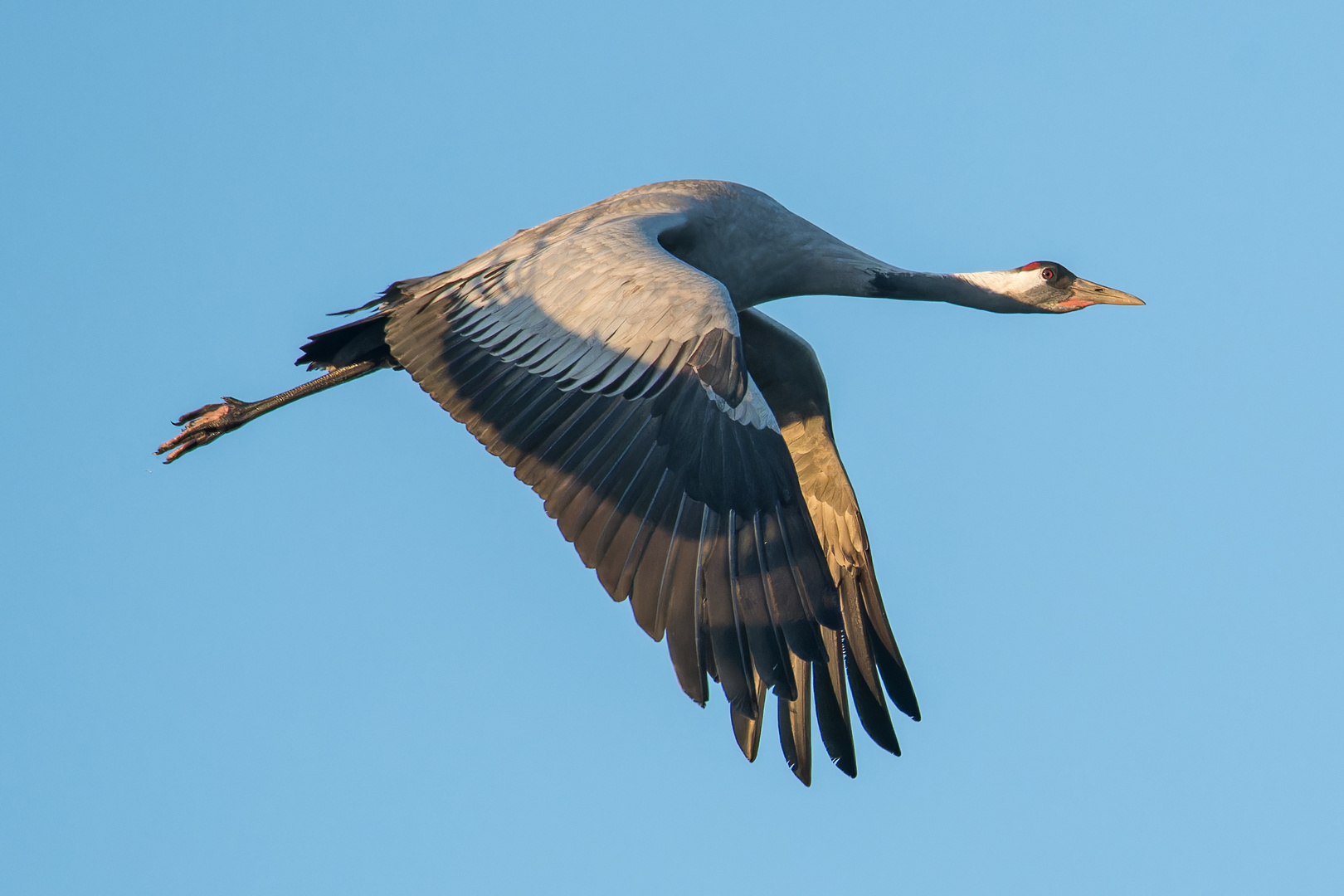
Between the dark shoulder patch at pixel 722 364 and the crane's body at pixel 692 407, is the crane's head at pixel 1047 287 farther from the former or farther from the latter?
the dark shoulder patch at pixel 722 364

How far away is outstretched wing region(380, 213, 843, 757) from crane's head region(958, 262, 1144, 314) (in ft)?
9.97

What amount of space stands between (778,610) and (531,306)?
2.43 meters

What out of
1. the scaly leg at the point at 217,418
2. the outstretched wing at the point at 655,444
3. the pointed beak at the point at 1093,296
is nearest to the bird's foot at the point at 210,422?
the scaly leg at the point at 217,418

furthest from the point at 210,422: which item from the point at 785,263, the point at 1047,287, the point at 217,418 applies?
the point at 1047,287

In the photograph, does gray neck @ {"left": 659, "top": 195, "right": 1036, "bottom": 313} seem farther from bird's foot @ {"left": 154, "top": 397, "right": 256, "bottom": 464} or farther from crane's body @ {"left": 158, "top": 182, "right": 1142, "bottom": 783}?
bird's foot @ {"left": 154, "top": 397, "right": 256, "bottom": 464}

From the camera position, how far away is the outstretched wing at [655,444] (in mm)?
6914

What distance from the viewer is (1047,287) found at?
420 inches

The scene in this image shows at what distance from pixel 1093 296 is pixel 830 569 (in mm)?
2656

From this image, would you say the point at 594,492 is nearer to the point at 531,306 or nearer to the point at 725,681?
the point at 725,681

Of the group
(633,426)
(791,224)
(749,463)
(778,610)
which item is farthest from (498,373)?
(791,224)

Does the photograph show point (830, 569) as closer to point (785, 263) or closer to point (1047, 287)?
point (785, 263)

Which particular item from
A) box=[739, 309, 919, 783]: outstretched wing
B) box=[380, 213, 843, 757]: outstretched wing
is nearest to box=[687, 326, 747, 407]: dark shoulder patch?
box=[380, 213, 843, 757]: outstretched wing

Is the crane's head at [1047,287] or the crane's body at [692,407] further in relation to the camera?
the crane's head at [1047,287]

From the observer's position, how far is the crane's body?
6.99 m
